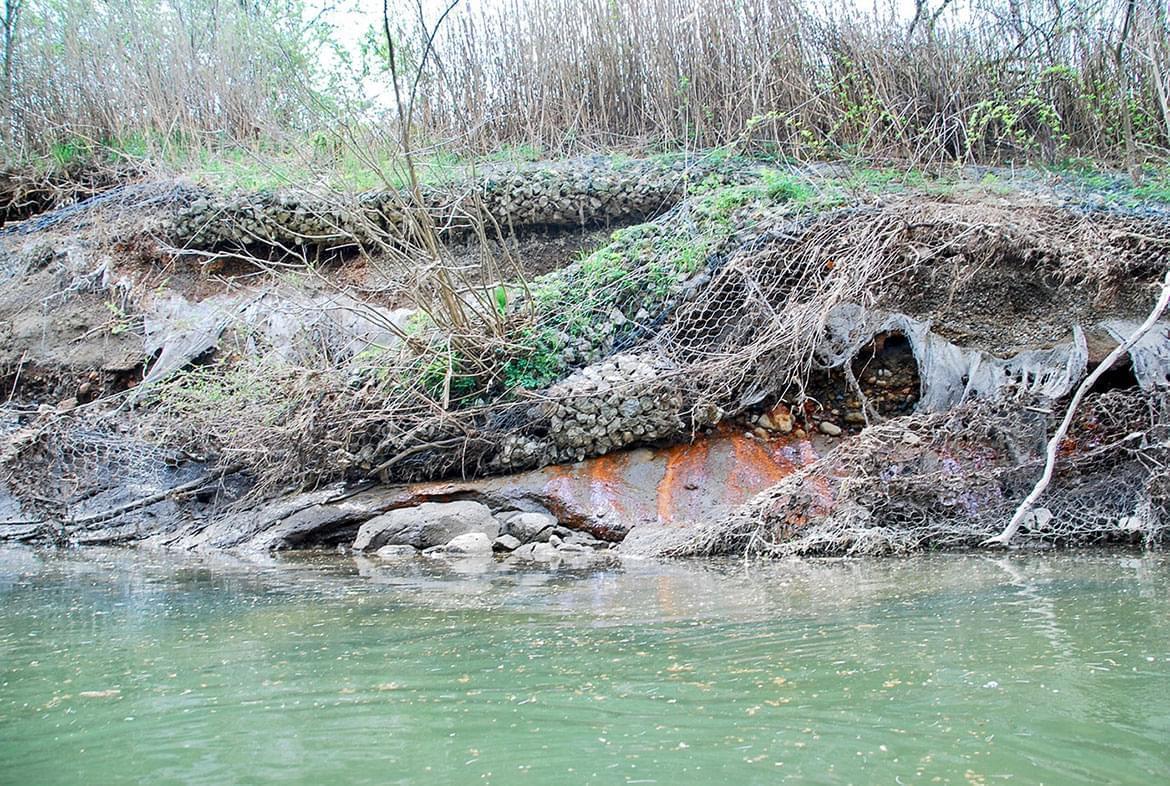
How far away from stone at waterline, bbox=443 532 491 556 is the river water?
1798 mm

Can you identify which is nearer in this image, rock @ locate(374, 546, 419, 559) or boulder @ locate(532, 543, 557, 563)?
boulder @ locate(532, 543, 557, 563)

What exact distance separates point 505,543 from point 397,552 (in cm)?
73

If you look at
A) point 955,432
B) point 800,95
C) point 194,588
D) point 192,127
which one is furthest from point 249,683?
point 192,127

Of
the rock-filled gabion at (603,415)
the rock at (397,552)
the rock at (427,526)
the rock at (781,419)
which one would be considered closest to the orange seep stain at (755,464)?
the rock at (781,419)

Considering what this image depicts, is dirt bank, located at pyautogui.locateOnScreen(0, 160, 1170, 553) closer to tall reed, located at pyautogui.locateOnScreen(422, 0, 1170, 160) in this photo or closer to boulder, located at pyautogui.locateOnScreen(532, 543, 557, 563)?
boulder, located at pyautogui.locateOnScreen(532, 543, 557, 563)

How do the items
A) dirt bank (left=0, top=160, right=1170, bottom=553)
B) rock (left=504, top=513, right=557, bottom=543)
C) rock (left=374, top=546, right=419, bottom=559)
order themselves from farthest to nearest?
rock (left=504, top=513, right=557, bottom=543) < rock (left=374, top=546, right=419, bottom=559) < dirt bank (left=0, top=160, right=1170, bottom=553)

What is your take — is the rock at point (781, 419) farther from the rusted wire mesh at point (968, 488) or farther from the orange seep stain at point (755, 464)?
the rusted wire mesh at point (968, 488)

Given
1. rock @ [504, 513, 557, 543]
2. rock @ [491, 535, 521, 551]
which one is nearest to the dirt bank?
rock @ [504, 513, 557, 543]

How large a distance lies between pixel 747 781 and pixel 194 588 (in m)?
3.66

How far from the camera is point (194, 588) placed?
4699 millimetres

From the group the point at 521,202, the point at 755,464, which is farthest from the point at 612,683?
the point at 521,202

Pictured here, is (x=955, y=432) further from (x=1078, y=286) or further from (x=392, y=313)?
(x=392, y=313)

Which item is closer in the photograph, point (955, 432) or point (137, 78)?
point (955, 432)

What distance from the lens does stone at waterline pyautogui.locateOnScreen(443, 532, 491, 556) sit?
6211mm
